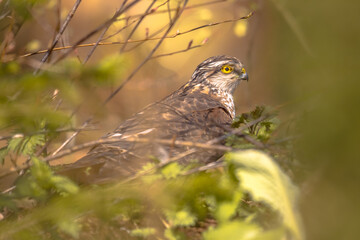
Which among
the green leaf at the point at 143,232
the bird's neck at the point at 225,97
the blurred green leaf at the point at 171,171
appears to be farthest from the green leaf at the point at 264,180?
the bird's neck at the point at 225,97

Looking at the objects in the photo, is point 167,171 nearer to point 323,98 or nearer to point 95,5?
point 323,98

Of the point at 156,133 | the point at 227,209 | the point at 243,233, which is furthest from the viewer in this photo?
the point at 156,133

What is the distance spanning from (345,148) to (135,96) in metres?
6.03

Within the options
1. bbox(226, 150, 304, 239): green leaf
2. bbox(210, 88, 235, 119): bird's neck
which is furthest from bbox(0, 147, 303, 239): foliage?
bbox(210, 88, 235, 119): bird's neck

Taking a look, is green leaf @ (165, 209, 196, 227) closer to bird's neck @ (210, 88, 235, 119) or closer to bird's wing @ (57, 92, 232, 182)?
bird's wing @ (57, 92, 232, 182)

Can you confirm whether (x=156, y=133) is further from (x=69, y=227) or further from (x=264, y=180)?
(x=264, y=180)

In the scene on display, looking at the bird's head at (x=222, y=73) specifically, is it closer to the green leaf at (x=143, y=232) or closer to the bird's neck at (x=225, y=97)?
the bird's neck at (x=225, y=97)

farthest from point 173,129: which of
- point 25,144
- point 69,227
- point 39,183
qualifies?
point 69,227

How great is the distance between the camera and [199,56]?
29.7 feet

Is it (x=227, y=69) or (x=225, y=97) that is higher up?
(x=227, y=69)

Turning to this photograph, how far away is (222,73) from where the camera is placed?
620 centimetres

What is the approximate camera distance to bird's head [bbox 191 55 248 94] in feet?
20.2

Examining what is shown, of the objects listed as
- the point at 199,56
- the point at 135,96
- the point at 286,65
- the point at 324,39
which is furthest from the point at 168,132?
the point at 199,56

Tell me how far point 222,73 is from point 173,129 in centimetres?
203
